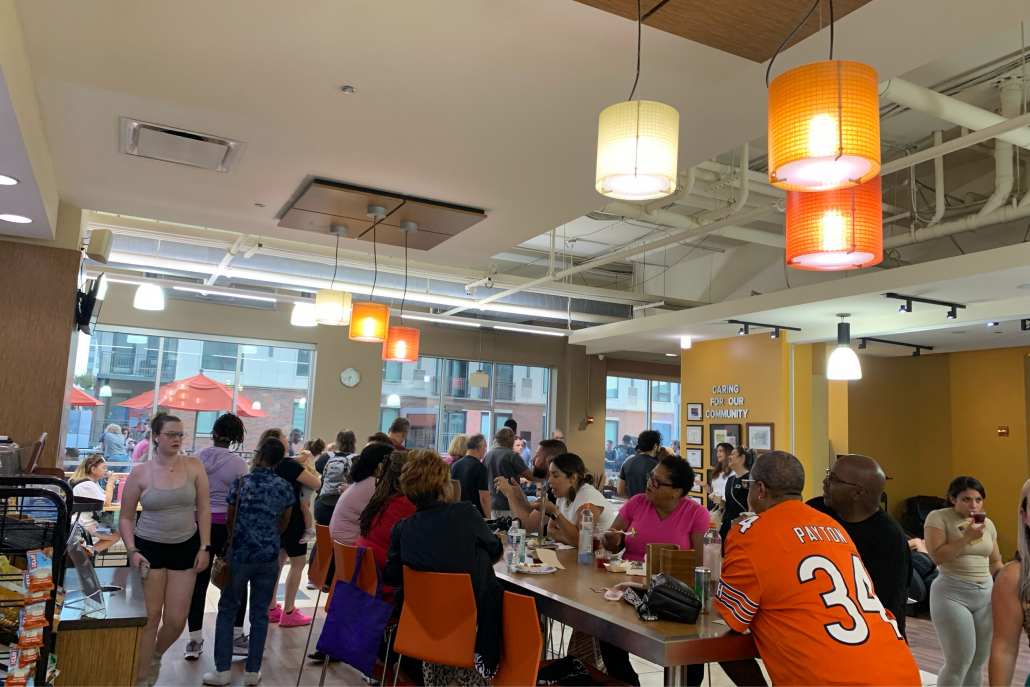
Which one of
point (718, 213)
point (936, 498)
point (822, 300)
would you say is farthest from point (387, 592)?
point (936, 498)

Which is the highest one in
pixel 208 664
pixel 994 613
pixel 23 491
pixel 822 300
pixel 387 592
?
pixel 822 300

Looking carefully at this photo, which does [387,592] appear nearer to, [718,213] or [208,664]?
[208,664]

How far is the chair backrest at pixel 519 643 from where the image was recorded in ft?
9.80

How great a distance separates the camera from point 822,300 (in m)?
7.37

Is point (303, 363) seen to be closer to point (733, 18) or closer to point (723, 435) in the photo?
point (723, 435)

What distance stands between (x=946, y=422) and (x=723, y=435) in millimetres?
3353

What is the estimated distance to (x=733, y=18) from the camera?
8.52 ft

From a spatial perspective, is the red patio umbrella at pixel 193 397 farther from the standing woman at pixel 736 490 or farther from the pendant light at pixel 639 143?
the pendant light at pixel 639 143

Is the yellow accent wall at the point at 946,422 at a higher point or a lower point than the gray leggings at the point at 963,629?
higher

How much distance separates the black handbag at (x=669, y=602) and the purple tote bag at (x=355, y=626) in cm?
128

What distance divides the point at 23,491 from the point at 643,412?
606 inches

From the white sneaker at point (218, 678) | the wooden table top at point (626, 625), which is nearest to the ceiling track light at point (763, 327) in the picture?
the wooden table top at point (626, 625)

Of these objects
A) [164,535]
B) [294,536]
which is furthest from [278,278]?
[164,535]

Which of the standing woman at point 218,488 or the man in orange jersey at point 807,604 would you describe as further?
the standing woman at point 218,488
